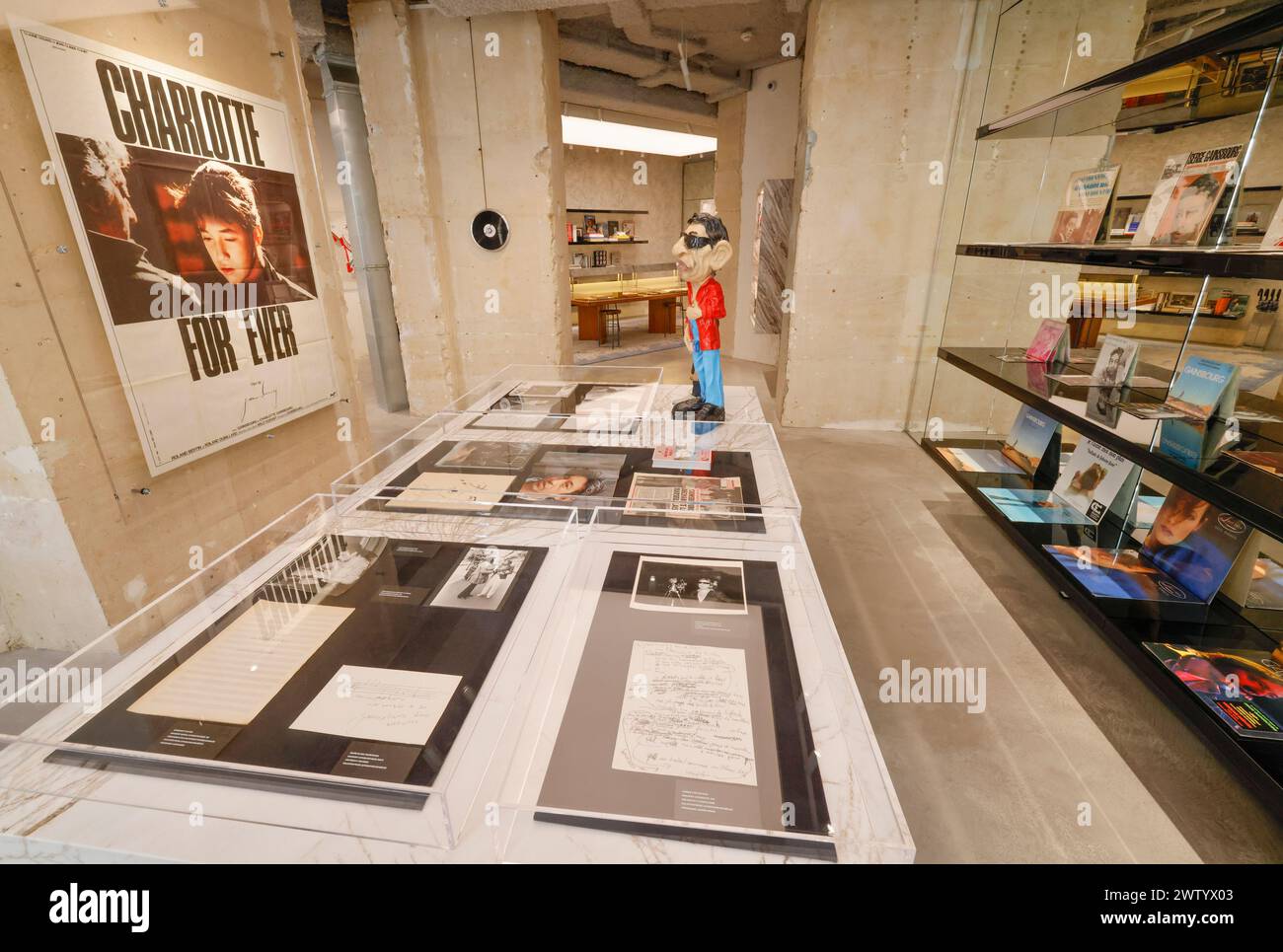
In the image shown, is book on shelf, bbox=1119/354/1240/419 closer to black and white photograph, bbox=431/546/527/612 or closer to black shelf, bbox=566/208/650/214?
black and white photograph, bbox=431/546/527/612

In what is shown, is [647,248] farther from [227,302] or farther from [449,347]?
[227,302]

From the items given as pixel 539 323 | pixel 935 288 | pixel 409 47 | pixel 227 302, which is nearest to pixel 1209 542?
pixel 935 288

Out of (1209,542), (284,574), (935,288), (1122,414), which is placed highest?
(935,288)

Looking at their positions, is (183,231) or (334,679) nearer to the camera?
(334,679)

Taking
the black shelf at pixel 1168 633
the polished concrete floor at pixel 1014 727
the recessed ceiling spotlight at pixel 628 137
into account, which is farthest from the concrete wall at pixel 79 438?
the recessed ceiling spotlight at pixel 628 137

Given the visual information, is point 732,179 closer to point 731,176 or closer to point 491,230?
point 731,176

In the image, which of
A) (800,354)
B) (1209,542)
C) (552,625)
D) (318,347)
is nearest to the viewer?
(552,625)

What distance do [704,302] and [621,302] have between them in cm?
599

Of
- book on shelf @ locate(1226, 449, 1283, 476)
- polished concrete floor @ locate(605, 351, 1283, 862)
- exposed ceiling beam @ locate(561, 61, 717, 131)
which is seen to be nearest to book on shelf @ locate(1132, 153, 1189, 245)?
book on shelf @ locate(1226, 449, 1283, 476)

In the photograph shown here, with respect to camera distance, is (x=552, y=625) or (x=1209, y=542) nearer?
(x=552, y=625)

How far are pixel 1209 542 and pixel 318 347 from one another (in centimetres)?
355

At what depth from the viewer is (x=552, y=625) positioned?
3.71ft

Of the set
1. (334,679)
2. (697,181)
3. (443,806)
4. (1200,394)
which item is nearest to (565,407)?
(334,679)

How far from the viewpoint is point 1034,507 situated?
2283 millimetres
